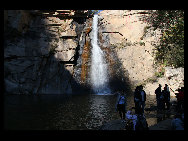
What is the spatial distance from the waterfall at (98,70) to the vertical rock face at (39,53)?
2.46 m

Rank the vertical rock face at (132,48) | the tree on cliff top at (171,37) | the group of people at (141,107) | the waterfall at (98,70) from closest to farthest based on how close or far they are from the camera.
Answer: the group of people at (141,107)
the tree on cliff top at (171,37)
the vertical rock face at (132,48)
the waterfall at (98,70)

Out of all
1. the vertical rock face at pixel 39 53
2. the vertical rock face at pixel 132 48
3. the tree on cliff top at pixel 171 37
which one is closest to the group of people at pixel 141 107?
the vertical rock face at pixel 132 48

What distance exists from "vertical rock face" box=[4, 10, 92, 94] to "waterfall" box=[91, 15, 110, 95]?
2461 millimetres

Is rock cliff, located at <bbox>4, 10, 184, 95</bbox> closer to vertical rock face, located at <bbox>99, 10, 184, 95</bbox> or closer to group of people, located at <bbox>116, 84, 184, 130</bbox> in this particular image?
vertical rock face, located at <bbox>99, 10, 184, 95</bbox>

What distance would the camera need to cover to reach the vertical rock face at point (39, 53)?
82.4ft

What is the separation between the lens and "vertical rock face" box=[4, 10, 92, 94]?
25.1m

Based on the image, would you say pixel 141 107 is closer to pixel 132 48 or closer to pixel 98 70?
pixel 98 70

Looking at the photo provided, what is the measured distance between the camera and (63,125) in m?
8.76

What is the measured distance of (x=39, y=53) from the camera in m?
26.1

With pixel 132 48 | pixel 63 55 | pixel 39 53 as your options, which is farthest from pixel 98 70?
pixel 39 53

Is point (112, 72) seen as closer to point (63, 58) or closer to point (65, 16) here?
point (63, 58)

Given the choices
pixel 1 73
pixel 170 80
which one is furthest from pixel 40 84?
pixel 1 73

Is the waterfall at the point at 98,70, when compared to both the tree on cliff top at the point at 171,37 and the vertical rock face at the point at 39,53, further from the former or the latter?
the tree on cliff top at the point at 171,37

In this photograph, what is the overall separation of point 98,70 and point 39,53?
29.2ft
